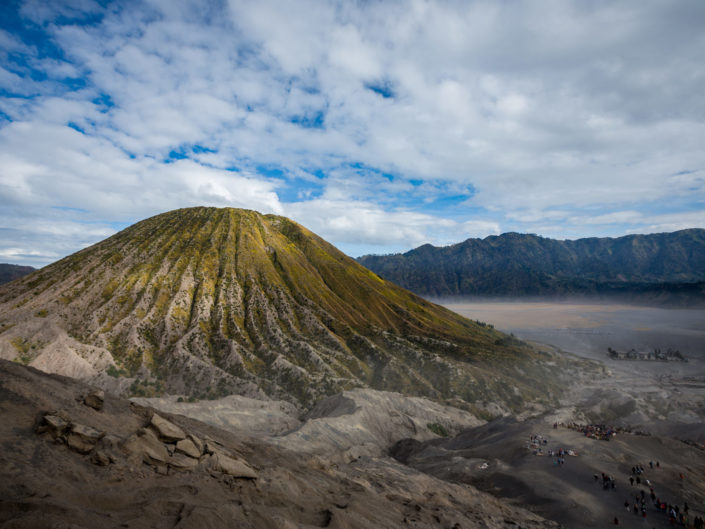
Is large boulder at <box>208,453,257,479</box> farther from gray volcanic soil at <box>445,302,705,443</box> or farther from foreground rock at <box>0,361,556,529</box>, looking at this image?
gray volcanic soil at <box>445,302,705,443</box>

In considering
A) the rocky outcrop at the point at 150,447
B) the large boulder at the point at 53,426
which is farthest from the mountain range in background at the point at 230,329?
the large boulder at the point at 53,426

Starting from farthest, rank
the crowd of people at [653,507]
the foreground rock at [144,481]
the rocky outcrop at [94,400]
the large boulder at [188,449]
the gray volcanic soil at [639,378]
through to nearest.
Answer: the gray volcanic soil at [639,378], the crowd of people at [653,507], the rocky outcrop at [94,400], the large boulder at [188,449], the foreground rock at [144,481]

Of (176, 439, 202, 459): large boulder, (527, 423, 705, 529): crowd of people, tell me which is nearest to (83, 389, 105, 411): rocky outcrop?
(176, 439, 202, 459): large boulder

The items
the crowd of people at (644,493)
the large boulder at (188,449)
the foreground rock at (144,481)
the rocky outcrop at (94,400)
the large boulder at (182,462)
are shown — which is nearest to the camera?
the foreground rock at (144,481)

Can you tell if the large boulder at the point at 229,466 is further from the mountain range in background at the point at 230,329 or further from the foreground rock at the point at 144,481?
the mountain range in background at the point at 230,329

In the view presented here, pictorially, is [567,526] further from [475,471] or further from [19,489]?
[19,489]

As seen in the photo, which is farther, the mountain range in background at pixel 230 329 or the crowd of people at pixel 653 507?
the mountain range in background at pixel 230 329

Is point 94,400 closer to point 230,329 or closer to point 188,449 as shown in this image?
point 188,449

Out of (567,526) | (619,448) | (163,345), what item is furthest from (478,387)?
(163,345)

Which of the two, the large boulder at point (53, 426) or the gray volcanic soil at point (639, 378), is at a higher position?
the large boulder at point (53, 426)

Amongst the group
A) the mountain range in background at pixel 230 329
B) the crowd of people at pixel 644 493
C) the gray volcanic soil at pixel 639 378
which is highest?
the mountain range in background at pixel 230 329
